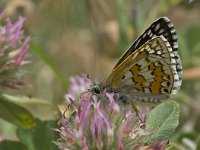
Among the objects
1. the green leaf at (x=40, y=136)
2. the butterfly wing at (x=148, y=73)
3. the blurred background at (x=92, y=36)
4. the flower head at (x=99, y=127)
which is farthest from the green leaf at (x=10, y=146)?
the blurred background at (x=92, y=36)

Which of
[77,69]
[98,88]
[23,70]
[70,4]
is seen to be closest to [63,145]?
[98,88]

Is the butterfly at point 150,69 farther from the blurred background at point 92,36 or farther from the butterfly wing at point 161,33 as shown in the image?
the blurred background at point 92,36

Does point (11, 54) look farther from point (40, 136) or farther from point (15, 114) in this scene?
point (40, 136)

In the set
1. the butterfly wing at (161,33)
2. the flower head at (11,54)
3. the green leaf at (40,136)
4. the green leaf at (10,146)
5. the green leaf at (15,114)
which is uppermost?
the flower head at (11,54)

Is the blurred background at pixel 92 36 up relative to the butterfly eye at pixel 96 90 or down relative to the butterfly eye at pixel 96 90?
up

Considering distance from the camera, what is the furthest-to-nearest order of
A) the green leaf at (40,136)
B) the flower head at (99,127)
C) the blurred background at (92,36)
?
the blurred background at (92,36), the green leaf at (40,136), the flower head at (99,127)

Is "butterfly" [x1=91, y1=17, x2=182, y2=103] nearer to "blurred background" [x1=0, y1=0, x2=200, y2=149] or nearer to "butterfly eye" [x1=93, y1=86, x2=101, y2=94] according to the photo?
"butterfly eye" [x1=93, y1=86, x2=101, y2=94]
